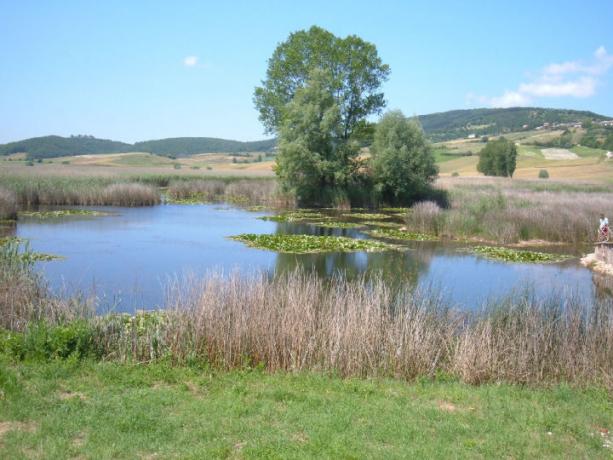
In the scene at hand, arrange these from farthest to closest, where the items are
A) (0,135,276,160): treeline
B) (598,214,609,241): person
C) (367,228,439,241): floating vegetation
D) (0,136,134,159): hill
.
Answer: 1. (0,135,276,160): treeline
2. (0,136,134,159): hill
3. (367,228,439,241): floating vegetation
4. (598,214,609,241): person

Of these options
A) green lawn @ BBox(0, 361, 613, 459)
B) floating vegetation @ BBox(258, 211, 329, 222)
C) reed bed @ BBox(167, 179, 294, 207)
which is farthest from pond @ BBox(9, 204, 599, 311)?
reed bed @ BBox(167, 179, 294, 207)

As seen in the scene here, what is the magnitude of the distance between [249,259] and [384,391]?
14.5 m

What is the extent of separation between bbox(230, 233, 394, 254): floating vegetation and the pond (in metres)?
0.63

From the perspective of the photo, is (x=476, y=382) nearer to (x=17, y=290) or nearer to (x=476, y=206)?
(x=17, y=290)

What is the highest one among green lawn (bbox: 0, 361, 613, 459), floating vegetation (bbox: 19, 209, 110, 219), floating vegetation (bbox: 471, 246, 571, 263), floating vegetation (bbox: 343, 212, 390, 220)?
floating vegetation (bbox: 19, 209, 110, 219)

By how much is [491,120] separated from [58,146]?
118471 millimetres

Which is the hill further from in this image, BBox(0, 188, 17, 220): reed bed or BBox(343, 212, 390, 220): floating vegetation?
BBox(343, 212, 390, 220): floating vegetation

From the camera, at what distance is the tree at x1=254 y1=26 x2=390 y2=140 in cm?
5178

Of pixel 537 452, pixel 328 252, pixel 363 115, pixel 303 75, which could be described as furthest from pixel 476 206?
pixel 537 452

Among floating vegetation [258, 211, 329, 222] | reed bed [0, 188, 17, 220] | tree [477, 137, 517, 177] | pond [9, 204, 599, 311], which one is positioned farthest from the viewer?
tree [477, 137, 517, 177]

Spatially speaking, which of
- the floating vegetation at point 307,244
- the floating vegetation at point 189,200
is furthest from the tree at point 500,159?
the floating vegetation at point 307,244

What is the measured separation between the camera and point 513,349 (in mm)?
9609

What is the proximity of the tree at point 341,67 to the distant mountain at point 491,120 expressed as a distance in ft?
323

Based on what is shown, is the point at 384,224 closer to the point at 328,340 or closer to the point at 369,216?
the point at 369,216
